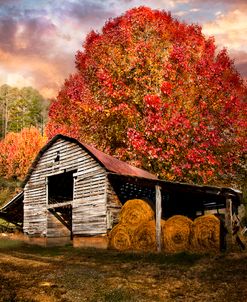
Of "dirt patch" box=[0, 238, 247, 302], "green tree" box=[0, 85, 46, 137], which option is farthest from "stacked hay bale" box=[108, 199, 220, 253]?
"green tree" box=[0, 85, 46, 137]

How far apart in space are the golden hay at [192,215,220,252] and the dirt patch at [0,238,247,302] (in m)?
0.98

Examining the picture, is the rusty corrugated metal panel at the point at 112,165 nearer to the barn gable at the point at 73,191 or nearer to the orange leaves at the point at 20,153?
the barn gable at the point at 73,191

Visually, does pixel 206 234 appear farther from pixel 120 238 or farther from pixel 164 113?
pixel 164 113

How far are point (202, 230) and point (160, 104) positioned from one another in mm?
11872

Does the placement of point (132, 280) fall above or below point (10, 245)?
above

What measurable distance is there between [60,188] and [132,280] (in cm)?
1868

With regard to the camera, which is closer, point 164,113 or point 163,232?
point 163,232

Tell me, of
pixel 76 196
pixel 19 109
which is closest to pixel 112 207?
pixel 76 196

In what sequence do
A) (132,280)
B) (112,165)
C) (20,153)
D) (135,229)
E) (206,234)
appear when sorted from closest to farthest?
(132,280) < (206,234) < (135,229) < (112,165) < (20,153)

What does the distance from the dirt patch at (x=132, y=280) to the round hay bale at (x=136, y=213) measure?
11.4 ft

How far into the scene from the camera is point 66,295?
8.77m

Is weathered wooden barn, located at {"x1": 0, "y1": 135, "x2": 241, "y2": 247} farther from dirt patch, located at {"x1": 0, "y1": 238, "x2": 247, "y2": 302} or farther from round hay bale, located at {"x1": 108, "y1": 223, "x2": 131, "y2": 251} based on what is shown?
dirt patch, located at {"x1": 0, "y1": 238, "x2": 247, "y2": 302}

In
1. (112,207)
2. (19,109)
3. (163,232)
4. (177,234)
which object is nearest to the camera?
(177,234)

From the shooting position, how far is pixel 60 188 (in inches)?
1120
